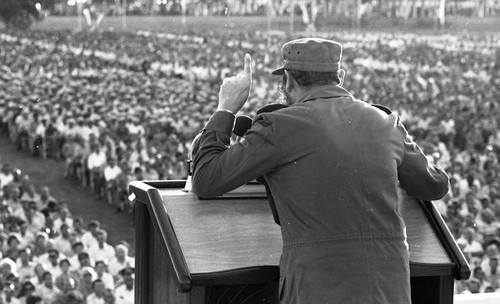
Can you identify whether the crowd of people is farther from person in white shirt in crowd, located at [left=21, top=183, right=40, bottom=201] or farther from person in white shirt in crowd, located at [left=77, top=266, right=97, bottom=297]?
person in white shirt in crowd, located at [left=77, top=266, right=97, bottom=297]

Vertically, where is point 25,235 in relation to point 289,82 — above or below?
below

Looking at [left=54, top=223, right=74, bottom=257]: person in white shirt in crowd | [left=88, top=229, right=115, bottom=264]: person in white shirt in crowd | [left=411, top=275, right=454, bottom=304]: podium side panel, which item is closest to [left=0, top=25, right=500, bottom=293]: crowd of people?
[left=88, top=229, right=115, bottom=264]: person in white shirt in crowd

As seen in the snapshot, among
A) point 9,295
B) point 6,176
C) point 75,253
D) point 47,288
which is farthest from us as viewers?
point 6,176

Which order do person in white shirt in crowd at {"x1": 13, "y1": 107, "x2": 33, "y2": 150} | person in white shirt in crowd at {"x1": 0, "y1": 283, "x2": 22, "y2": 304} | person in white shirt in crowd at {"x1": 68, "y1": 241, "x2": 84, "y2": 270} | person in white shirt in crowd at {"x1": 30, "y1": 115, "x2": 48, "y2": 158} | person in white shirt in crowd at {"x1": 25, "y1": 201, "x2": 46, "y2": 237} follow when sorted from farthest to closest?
person in white shirt in crowd at {"x1": 13, "y1": 107, "x2": 33, "y2": 150} < person in white shirt in crowd at {"x1": 30, "y1": 115, "x2": 48, "y2": 158} < person in white shirt in crowd at {"x1": 25, "y1": 201, "x2": 46, "y2": 237} < person in white shirt in crowd at {"x1": 68, "y1": 241, "x2": 84, "y2": 270} < person in white shirt in crowd at {"x1": 0, "y1": 283, "x2": 22, "y2": 304}

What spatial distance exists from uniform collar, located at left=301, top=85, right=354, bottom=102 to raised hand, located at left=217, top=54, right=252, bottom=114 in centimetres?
14

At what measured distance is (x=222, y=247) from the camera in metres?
2.01

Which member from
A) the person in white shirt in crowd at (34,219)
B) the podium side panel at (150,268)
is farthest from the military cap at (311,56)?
the person in white shirt in crowd at (34,219)

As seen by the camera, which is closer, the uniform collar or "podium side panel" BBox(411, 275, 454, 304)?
the uniform collar

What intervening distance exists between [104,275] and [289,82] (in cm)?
638

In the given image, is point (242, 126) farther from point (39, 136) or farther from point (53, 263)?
point (39, 136)

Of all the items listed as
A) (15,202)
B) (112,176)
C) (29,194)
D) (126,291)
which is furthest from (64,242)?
(112,176)

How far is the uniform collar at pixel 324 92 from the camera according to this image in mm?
2021

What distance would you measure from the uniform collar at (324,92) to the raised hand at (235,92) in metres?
0.14

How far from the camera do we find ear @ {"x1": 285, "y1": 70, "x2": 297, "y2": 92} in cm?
205
